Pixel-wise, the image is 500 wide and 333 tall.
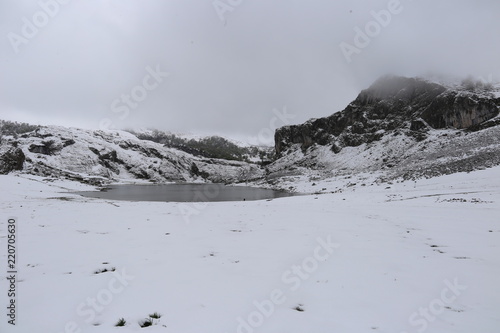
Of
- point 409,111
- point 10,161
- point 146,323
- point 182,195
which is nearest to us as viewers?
point 146,323

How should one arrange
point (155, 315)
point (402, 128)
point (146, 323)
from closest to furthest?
point (146, 323) < point (155, 315) < point (402, 128)

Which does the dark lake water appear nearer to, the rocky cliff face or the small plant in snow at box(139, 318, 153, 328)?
the small plant in snow at box(139, 318, 153, 328)

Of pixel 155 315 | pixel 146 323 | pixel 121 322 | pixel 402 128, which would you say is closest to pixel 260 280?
pixel 155 315

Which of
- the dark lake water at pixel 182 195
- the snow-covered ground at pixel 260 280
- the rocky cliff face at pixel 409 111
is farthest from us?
the rocky cliff face at pixel 409 111

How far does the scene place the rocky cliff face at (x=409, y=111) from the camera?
12475cm

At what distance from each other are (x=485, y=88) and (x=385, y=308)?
7162 inches

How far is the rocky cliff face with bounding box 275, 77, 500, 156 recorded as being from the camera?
409 feet

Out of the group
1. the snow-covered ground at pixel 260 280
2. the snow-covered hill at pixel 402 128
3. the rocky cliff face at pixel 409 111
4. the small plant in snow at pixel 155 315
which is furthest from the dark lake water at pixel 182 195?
the rocky cliff face at pixel 409 111

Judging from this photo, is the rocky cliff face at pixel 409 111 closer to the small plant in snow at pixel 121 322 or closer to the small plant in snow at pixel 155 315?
the small plant in snow at pixel 155 315

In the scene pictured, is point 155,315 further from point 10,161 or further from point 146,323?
point 10,161

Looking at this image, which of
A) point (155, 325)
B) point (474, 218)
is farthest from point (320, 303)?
point (474, 218)

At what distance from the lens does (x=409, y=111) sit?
518 feet

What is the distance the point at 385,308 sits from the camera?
6055 millimetres

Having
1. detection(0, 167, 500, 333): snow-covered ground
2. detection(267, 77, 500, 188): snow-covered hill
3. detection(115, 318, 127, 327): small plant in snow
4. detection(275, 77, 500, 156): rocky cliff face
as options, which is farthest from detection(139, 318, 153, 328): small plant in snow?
detection(275, 77, 500, 156): rocky cliff face
